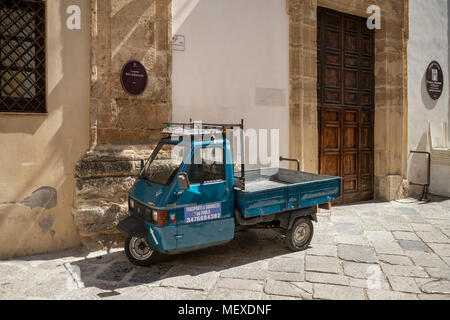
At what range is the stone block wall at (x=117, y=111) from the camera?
209 inches

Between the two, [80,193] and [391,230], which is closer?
[80,193]

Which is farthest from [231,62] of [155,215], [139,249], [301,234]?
[139,249]

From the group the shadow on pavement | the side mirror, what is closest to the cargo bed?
the shadow on pavement

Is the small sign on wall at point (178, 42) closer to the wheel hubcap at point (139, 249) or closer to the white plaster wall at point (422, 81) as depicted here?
the wheel hubcap at point (139, 249)

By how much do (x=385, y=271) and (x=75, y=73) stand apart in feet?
16.7

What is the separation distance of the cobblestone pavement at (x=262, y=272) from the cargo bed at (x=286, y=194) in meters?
0.72

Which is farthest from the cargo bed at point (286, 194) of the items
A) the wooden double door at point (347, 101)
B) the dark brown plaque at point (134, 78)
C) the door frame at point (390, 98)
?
the door frame at point (390, 98)

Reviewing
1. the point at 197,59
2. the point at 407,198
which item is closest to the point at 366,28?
the point at 407,198

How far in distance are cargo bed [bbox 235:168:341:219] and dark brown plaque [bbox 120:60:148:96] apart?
Result: 2.23 meters

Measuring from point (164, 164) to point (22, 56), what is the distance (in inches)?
104

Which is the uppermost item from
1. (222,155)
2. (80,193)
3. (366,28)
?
(366,28)
